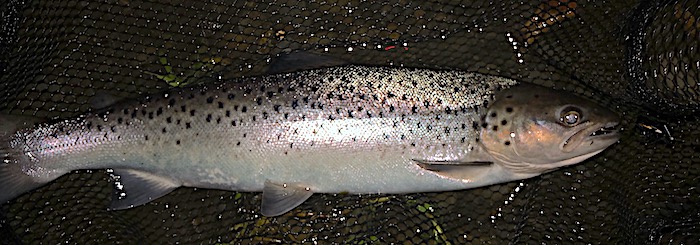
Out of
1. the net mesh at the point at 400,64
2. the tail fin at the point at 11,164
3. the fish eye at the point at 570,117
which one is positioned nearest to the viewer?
the fish eye at the point at 570,117

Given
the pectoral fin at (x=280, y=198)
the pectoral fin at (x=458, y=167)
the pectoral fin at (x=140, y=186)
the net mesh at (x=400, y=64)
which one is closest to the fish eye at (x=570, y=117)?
the pectoral fin at (x=458, y=167)

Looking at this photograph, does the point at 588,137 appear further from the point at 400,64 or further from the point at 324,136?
the point at 324,136

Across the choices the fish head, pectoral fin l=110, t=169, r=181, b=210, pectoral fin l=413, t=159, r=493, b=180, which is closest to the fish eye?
the fish head

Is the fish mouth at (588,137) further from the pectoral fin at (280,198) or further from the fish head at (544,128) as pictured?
the pectoral fin at (280,198)

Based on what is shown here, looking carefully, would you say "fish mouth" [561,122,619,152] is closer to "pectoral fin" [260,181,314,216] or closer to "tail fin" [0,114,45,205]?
"pectoral fin" [260,181,314,216]

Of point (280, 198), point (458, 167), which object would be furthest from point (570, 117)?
point (280, 198)

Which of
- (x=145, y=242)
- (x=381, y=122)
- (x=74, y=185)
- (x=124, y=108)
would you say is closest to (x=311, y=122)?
(x=381, y=122)
